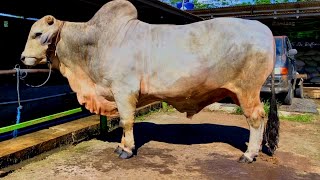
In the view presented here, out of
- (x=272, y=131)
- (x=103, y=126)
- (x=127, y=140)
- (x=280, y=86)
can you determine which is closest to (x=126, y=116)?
(x=127, y=140)

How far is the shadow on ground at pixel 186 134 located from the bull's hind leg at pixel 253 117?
1.93 feet

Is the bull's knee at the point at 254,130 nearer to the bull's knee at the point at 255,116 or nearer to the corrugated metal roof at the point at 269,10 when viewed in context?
the bull's knee at the point at 255,116

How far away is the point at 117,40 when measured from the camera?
4871 millimetres

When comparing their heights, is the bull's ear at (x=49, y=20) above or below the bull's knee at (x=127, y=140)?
above

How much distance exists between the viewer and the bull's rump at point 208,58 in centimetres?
459

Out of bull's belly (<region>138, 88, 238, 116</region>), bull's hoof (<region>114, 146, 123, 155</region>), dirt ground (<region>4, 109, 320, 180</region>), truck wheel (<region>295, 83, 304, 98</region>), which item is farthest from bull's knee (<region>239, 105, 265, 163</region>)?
truck wheel (<region>295, 83, 304, 98</region>)

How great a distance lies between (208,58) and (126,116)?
136cm

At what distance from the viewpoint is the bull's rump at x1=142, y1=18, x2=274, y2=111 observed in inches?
181

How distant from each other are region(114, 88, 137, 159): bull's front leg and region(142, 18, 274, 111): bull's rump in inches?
10.8

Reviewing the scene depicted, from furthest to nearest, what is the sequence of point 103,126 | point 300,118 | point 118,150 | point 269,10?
point 269,10
point 300,118
point 103,126
point 118,150

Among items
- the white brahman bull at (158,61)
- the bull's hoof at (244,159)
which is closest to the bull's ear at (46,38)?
the white brahman bull at (158,61)

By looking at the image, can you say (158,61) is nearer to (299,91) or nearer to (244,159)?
(244,159)

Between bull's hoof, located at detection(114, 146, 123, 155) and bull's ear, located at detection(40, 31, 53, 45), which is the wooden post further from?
bull's ear, located at detection(40, 31, 53, 45)

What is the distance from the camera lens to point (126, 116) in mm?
4887
